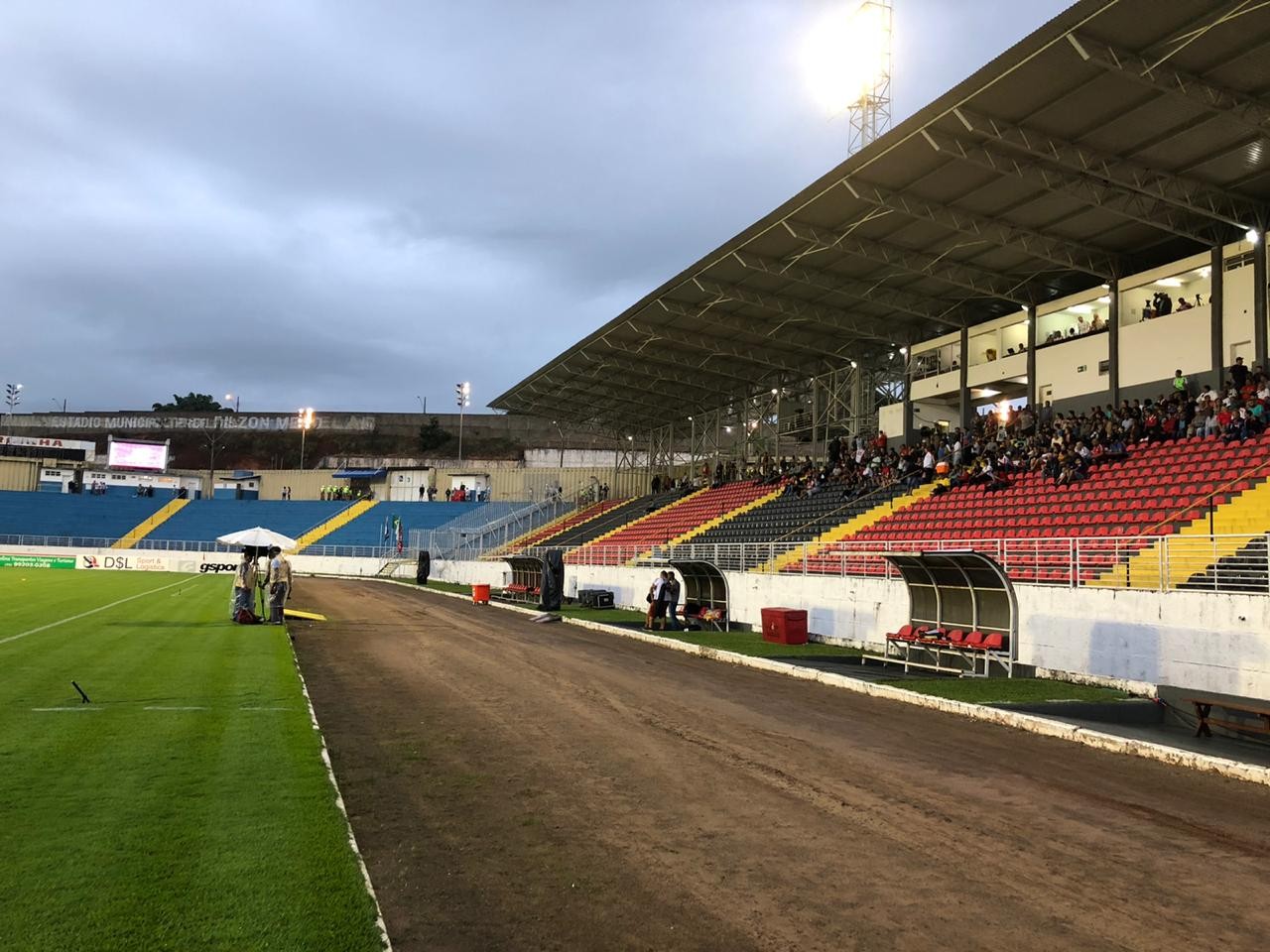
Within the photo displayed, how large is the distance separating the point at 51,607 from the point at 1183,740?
77.1ft

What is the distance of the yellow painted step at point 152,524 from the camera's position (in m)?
60.8

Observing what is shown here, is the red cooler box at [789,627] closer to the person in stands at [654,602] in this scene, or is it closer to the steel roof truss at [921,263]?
the person in stands at [654,602]

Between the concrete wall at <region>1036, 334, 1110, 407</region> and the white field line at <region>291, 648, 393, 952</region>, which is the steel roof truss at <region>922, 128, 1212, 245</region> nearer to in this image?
the concrete wall at <region>1036, 334, 1110, 407</region>

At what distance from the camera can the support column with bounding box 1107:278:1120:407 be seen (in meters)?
25.6

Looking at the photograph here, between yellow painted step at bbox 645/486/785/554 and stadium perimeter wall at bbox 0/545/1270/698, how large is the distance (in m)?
12.6

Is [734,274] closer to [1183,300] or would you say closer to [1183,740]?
[1183,300]

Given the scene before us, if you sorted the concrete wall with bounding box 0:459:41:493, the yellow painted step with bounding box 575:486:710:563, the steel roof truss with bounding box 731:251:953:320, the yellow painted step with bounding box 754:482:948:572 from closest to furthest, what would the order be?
the yellow painted step with bounding box 754:482:948:572 → the steel roof truss with bounding box 731:251:953:320 → the yellow painted step with bounding box 575:486:710:563 → the concrete wall with bounding box 0:459:41:493

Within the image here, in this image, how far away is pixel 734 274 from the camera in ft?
96.2

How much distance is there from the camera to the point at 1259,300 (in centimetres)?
2155

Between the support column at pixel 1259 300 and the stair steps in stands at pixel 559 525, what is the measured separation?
32.9 m

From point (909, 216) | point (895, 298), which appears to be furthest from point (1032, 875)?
point (895, 298)

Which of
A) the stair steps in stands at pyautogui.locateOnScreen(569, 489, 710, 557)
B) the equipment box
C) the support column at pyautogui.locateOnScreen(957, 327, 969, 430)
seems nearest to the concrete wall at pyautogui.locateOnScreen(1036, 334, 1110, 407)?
the support column at pyautogui.locateOnScreen(957, 327, 969, 430)

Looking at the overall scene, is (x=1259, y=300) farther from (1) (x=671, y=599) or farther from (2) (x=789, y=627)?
(1) (x=671, y=599)

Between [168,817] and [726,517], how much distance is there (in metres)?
30.8
